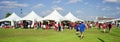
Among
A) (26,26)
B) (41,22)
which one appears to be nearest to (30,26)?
(26,26)

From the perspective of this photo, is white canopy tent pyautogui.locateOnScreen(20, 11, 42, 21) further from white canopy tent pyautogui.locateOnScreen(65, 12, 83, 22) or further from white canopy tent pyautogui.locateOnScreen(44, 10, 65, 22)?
white canopy tent pyautogui.locateOnScreen(65, 12, 83, 22)

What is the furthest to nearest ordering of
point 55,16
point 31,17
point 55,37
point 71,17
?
point 71,17, point 31,17, point 55,16, point 55,37

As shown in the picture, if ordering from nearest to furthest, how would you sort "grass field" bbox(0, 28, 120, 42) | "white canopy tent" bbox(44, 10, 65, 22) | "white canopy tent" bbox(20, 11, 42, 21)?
"grass field" bbox(0, 28, 120, 42) < "white canopy tent" bbox(44, 10, 65, 22) < "white canopy tent" bbox(20, 11, 42, 21)

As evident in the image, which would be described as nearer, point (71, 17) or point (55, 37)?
point (55, 37)

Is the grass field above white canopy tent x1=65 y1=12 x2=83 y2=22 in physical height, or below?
below

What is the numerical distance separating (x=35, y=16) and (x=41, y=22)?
9.00 ft

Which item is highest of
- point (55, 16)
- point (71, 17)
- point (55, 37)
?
point (55, 16)

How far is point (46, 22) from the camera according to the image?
51656 mm

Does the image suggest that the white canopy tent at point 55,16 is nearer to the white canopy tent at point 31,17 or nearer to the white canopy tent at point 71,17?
the white canopy tent at point 31,17

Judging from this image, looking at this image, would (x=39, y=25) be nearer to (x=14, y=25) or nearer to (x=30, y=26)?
(x=30, y=26)

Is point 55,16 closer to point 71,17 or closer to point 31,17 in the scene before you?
point 31,17

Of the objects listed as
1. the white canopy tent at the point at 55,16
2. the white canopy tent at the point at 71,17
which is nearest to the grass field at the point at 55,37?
the white canopy tent at the point at 55,16

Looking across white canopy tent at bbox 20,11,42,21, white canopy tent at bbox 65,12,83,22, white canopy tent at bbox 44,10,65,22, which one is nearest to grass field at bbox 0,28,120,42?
white canopy tent at bbox 44,10,65,22

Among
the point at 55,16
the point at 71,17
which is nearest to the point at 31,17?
the point at 55,16
